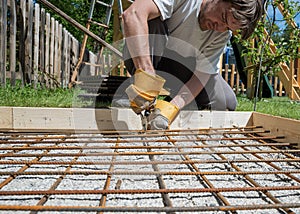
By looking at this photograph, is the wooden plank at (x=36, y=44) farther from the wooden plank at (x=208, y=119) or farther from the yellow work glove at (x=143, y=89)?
the yellow work glove at (x=143, y=89)

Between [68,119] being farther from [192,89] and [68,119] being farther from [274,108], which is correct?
[274,108]

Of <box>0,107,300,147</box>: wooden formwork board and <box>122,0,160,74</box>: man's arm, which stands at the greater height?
<box>122,0,160,74</box>: man's arm

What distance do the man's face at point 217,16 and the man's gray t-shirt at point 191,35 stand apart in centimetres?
5

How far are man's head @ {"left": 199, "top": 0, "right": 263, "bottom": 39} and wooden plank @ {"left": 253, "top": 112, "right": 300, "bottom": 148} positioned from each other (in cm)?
45

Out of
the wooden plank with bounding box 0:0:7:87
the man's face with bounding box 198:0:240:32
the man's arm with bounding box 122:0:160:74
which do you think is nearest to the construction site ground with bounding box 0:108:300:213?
the man's arm with bounding box 122:0:160:74

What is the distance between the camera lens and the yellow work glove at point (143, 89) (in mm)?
1235

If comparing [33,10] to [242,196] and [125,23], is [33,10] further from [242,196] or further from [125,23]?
[242,196]

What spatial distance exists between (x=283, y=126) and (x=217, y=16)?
576 millimetres

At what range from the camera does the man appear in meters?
1.28

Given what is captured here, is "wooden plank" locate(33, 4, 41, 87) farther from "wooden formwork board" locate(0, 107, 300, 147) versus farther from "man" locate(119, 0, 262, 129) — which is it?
"wooden formwork board" locate(0, 107, 300, 147)

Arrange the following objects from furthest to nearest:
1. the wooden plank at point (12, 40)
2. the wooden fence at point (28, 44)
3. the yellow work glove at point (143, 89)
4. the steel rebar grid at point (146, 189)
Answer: the wooden plank at point (12, 40) < the wooden fence at point (28, 44) < the yellow work glove at point (143, 89) < the steel rebar grid at point (146, 189)

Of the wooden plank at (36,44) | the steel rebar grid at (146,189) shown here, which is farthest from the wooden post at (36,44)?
the steel rebar grid at (146,189)

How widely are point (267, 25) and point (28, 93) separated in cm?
299

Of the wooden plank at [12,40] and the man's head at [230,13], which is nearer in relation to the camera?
the man's head at [230,13]
